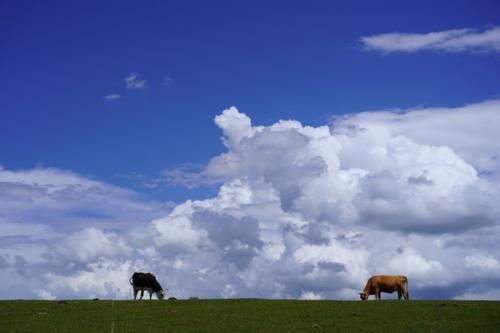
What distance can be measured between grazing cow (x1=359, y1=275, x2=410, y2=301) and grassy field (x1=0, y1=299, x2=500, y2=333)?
30.1 feet

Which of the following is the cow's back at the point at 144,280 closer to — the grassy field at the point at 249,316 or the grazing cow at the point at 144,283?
the grazing cow at the point at 144,283

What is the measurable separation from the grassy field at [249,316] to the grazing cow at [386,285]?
30.1 ft

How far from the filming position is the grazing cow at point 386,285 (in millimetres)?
49938

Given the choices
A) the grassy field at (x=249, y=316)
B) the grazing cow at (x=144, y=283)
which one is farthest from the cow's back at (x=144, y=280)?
the grassy field at (x=249, y=316)

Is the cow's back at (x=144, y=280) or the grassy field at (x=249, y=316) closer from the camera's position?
the grassy field at (x=249, y=316)

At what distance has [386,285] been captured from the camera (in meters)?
50.1

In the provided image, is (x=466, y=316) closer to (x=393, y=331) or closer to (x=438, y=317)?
(x=438, y=317)

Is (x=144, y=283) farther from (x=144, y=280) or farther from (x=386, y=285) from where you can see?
(x=386, y=285)

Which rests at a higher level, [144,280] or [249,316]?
[144,280]

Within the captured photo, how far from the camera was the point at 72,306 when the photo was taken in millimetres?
39812

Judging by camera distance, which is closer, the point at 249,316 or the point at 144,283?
the point at 249,316

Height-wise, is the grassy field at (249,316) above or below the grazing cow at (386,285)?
below

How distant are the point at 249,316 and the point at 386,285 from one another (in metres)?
17.6

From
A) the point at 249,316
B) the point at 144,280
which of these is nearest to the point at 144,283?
the point at 144,280
